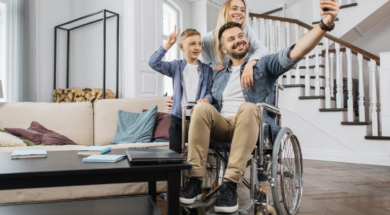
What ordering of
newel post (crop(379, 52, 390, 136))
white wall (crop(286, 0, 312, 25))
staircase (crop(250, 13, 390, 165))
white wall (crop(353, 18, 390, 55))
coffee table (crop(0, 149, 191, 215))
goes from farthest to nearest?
white wall (crop(286, 0, 312, 25))
white wall (crop(353, 18, 390, 55))
staircase (crop(250, 13, 390, 165))
newel post (crop(379, 52, 390, 136))
coffee table (crop(0, 149, 191, 215))

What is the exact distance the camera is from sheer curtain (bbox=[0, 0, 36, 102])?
4.05 meters

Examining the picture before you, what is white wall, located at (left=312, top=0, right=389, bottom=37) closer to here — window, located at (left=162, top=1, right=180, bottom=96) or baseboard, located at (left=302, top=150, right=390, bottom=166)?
baseboard, located at (left=302, top=150, right=390, bottom=166)

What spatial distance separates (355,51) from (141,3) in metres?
3.04

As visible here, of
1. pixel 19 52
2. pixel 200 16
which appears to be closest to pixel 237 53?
pixel 19 52

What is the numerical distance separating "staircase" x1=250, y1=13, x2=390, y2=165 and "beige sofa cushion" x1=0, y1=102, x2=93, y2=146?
2.66 m

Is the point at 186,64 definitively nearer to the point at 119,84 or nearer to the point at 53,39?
the point at 119,84

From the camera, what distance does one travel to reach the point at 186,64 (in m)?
1.74

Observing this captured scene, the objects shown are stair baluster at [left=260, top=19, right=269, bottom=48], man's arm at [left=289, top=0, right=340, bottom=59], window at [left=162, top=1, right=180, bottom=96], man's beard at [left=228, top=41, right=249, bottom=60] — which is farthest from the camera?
window at [left=162, top=1, right=180, bottom=96]

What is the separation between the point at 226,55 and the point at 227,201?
3.06 ft

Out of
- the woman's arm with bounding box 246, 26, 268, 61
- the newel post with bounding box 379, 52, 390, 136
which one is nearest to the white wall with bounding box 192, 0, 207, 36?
the newel post with bounding box 379, 52, 390, 136

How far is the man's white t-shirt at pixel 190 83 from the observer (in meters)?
1.69

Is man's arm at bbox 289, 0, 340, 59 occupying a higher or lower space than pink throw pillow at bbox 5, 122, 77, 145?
higher

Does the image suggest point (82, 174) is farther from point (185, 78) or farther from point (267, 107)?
point (185, 78)

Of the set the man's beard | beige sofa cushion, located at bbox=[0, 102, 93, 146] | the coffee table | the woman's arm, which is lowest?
the coffee table
